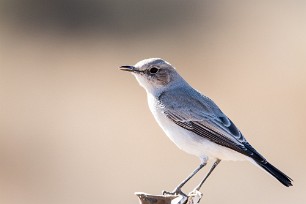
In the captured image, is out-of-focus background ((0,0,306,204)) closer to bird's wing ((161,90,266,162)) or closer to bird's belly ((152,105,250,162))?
bird's wing ((161,90,266,162))

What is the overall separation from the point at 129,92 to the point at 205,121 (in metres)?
9.08

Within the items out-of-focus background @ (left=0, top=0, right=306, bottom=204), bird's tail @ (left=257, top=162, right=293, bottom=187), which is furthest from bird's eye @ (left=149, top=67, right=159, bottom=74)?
out-of-focus background @ (left=0, top=0, right=306, bottom=204)

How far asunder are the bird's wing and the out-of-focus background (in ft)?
15.6

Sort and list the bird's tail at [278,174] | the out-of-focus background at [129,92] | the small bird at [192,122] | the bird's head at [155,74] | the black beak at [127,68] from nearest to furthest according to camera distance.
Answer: the bird's tail at [278,174], the small bird at [192,122], the black beak at [127,68], the bird's head at [155,74], the out-of-focus background at [129,92]

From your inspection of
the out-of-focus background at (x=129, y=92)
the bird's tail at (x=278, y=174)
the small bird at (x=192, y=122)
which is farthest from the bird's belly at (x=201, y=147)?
the out-of-focus background at (x=129, y=92)

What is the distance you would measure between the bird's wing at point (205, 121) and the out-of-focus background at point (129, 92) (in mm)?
4750

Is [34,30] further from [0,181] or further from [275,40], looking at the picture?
[0,181]

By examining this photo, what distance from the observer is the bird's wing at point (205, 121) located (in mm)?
7173

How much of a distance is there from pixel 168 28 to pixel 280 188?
312 inches

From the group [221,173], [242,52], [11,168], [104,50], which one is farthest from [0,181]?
[242,52]

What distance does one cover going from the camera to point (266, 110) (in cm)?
1545

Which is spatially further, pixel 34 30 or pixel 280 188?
pixel 34 30

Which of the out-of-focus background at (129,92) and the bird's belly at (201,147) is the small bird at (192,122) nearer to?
the bird's belly at (201,147)

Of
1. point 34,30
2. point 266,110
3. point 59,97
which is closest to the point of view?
point 266,110
